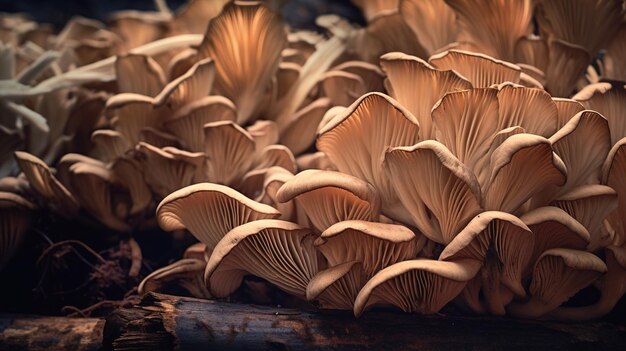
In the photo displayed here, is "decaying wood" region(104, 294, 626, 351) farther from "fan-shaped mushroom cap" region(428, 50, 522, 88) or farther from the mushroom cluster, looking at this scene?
"fan-shaped mushroom cap" region(428, 50, 522, 88)

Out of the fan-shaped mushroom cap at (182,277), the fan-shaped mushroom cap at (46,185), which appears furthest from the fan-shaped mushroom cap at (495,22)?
the fan-shaped mushroom cap at (46,185)

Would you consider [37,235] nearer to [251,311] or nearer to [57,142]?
[57,142]

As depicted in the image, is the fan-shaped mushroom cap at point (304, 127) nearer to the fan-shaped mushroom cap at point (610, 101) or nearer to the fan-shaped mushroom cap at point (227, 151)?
the fan-shaped mushroom cap at point (227, 151)

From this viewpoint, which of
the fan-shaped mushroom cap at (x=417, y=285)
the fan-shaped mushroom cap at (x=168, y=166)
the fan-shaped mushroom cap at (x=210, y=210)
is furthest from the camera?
the fan-shaped mushroom cap at (x=168, y=166)

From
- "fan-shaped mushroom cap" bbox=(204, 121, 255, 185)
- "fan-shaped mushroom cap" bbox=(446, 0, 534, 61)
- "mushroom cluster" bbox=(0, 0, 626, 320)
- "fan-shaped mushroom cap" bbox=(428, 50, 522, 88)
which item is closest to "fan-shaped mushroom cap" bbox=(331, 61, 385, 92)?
"mushroom cluster" bbox=(0, 0, 626, 320)

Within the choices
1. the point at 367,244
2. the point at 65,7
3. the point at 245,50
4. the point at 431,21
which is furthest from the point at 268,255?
the point at 65,7

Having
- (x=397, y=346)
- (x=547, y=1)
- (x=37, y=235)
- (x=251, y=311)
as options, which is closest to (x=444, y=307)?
(x=397, y=346)

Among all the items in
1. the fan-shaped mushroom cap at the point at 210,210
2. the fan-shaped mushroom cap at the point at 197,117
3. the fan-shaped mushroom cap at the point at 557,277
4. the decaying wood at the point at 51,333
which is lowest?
the decaying wood at the point at 51,333
